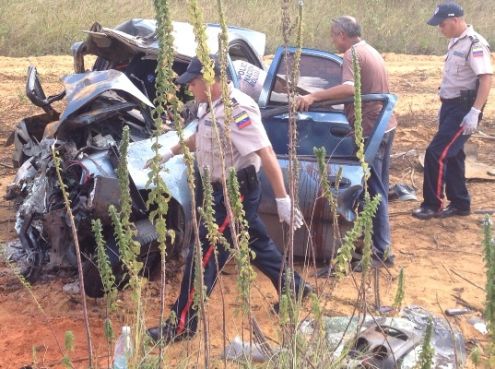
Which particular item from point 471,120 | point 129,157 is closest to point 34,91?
point 129,157

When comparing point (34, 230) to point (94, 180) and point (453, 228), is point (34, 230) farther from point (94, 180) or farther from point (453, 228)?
point (453, 228)

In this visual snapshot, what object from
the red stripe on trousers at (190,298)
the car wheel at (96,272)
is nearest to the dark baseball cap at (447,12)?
the red stripe on trousers at (190,298)

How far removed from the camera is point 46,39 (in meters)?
14.3

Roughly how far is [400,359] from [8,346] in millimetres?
2460

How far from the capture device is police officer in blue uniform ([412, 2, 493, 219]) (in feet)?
20.0

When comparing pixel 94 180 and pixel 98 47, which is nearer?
pixel 94 180

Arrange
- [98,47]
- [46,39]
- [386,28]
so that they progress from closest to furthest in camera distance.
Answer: [98,47]
[46,39]
[386,28]

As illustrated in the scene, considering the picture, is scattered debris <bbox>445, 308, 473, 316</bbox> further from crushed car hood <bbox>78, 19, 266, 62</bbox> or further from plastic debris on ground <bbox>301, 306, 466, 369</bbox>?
crushed car hood <bbox>78, 19, 266, 62</bbox>

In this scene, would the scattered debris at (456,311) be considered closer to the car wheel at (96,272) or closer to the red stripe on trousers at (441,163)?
the red stripe on trousers at (441,163)

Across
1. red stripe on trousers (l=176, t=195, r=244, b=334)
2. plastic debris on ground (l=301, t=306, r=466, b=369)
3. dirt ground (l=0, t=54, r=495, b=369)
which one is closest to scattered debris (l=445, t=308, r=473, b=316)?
dirt ground (l=0, t=54, r=495, b=369)

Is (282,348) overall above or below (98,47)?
below

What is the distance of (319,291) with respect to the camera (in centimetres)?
355

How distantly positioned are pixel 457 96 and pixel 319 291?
11.2 feet

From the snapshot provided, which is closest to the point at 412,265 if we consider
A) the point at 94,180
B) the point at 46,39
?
the point at 94,180
